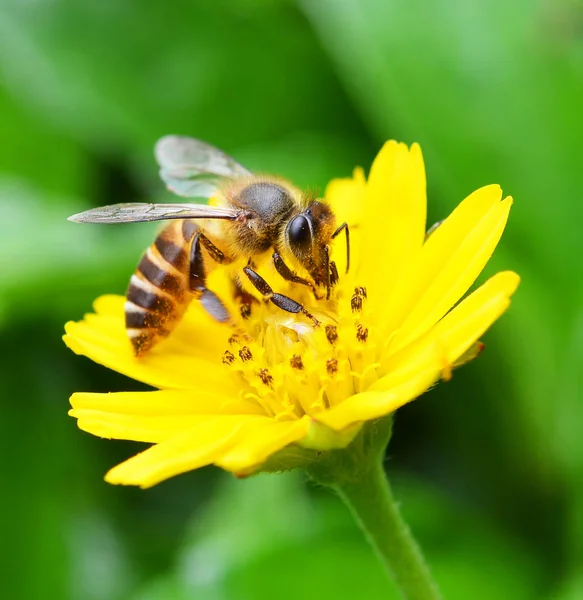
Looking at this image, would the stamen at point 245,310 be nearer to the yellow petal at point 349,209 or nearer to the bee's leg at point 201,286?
the bee's leg at point 201,286

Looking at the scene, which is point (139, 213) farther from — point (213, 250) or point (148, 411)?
point (148, 411)

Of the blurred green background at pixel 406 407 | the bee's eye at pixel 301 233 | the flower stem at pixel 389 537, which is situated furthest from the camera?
the blurred green background at pixel 406 407

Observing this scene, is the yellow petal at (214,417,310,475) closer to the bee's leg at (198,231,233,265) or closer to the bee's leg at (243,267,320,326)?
the bee's leg at (243,267,320,326)

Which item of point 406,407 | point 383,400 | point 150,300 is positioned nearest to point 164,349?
point 150,300

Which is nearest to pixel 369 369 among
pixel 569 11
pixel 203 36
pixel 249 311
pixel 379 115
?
pixel 249 311

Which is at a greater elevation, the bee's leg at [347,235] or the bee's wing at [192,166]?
the bee's leg at [347,235]

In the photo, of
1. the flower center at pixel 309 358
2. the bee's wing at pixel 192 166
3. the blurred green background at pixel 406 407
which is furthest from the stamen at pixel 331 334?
the blurred green background at pixel 406 407

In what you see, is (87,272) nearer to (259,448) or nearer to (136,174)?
(136,174)
